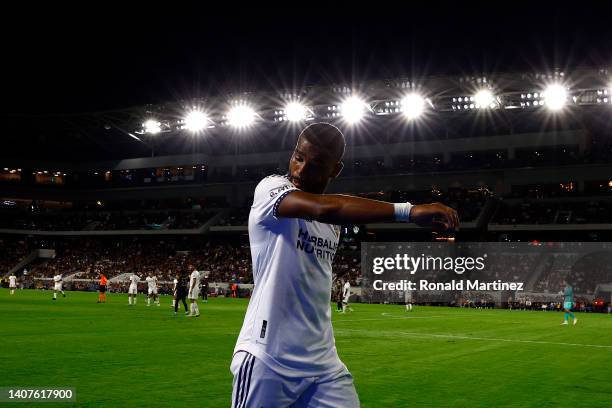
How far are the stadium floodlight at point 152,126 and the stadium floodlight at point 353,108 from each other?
21010mm

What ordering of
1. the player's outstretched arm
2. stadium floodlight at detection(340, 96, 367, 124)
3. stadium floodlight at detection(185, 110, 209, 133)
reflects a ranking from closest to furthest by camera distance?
the player's outstretched arm < stadium floodlight at detection(340, 96, 367, 124) < stadium floodlight at detection(185, 110, 209, 133)

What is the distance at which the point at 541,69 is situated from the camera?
45.6m

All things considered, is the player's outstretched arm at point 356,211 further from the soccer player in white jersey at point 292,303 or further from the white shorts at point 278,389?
the white shorts at point 278,389

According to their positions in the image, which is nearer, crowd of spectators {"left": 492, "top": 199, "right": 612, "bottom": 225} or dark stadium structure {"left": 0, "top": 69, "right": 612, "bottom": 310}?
dark stadium structure {"left": 0, "top": 69, "right": 612, "bottom": 310}

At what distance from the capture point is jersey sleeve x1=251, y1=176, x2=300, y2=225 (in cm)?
363

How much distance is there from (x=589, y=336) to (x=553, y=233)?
36615mm

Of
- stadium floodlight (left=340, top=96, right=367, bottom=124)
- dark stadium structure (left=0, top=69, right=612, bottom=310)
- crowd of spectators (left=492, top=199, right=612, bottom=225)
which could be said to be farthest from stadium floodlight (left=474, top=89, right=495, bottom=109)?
crowd of spectators (left=492, top=199, right=612, bottom=225)

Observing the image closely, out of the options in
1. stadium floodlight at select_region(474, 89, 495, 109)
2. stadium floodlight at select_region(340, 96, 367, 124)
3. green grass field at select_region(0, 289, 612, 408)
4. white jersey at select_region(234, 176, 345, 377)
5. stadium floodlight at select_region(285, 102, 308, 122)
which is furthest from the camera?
stadium floodlight at select_region(285, 102, 308, 122)

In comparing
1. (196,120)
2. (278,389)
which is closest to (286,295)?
(278,389)

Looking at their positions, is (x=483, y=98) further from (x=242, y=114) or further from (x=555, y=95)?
(x=242, y=114)

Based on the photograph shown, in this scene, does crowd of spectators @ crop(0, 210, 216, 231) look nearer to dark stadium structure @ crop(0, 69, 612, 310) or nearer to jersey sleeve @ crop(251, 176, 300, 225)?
dark stadium structure @ crop(0, 69, 612, 310)

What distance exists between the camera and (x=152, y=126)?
65.9 metres

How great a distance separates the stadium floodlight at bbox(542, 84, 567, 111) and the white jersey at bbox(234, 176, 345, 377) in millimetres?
46968

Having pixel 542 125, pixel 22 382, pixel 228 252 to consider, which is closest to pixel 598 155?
pixel 542 125
